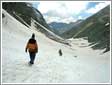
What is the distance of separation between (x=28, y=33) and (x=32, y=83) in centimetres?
73

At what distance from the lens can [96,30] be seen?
553 cm

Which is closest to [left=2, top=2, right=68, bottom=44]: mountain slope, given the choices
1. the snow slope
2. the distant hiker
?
the snow slope

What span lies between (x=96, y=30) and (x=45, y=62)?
885mm

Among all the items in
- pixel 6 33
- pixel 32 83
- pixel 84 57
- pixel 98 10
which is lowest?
pixel 32 83

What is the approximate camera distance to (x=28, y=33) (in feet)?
Result: 17.9

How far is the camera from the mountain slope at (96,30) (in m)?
5.42

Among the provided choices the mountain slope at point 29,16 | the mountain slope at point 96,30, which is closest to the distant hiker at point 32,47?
the mountain slope at point 29,16

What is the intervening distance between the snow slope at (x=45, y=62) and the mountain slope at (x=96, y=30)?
135 millimetres

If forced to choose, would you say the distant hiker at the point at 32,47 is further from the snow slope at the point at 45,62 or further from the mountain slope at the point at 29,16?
the mountain slope at the point at 29,16

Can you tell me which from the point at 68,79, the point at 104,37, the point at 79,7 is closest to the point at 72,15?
the point at 79,7

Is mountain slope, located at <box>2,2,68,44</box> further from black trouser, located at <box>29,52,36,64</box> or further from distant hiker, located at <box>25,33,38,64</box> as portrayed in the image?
black trouser, located at <box>29,52,36,64</box>

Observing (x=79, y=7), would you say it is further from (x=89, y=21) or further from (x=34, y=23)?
(x=34, y=23)

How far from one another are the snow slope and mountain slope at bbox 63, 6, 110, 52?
0.14m

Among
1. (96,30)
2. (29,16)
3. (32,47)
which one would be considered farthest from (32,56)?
(96,30)
